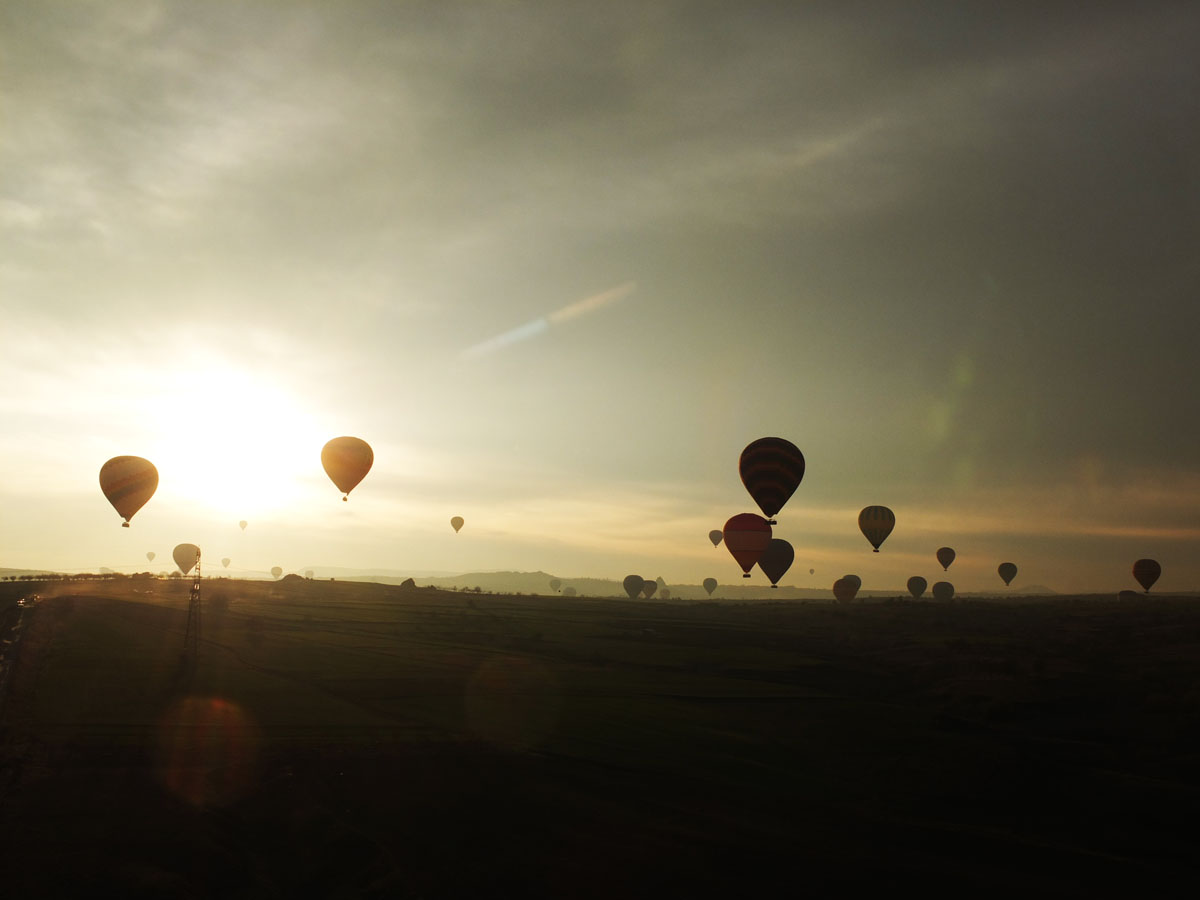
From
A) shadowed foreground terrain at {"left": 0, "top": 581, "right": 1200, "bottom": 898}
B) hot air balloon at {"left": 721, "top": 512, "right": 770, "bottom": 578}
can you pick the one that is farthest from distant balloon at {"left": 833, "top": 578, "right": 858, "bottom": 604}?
shadowed foreground terrain at {"left": 0, "top": 581, "right": 1200, "bottom": 898}

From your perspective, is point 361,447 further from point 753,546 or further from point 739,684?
point 739,684

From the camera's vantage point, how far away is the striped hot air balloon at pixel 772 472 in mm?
61438

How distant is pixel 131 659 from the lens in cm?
A: 4044

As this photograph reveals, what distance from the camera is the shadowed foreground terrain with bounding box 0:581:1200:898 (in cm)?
1697

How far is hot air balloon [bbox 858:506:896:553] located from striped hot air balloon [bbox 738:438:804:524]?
33.1m

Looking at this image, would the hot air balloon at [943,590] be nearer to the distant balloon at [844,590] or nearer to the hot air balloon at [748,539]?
the distant balloon at [844,590]

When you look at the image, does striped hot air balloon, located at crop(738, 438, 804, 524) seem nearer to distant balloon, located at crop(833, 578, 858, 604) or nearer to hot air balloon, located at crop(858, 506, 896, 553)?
hot air balloon, located at crop(858, 506, 896, 553)

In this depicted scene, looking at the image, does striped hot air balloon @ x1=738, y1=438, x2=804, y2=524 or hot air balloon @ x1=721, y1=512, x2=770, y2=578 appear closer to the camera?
striped hot air balloon @ x1=738, y1=438, x2=804, y2=524

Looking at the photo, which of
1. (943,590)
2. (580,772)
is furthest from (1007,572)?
(580,772)

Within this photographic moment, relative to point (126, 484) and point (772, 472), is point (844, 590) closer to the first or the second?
point (772, 472)

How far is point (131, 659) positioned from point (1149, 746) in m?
43.7


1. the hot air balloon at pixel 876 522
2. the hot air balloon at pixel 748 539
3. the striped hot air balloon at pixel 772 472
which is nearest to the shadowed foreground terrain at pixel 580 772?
the striped hot air balloon at pixel 772 472

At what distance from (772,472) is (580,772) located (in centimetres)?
4078

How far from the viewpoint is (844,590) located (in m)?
163
